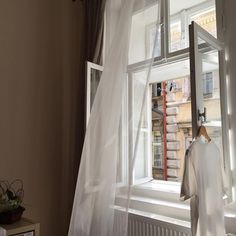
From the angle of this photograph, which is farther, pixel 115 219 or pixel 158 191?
pixel 158 191

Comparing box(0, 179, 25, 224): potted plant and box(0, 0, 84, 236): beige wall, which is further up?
box(0, 0, 84, 236): beige wall

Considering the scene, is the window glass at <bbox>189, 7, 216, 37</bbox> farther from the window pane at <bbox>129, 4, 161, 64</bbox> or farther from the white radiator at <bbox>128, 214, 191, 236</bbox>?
the white radiator at <bbox>128, 214, 191, 236</bbox>

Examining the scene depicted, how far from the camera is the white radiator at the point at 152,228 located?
1.76 metres

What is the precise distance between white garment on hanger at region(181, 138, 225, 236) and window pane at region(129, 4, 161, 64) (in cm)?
73

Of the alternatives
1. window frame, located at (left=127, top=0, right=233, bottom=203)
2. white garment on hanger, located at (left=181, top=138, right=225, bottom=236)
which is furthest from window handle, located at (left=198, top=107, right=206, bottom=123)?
window frame, located at (left=127, top=0, right=233, bottom=203)

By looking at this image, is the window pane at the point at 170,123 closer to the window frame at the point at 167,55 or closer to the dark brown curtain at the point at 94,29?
the window frame at the point at 167,55

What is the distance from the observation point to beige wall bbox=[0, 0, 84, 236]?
88.0 inches

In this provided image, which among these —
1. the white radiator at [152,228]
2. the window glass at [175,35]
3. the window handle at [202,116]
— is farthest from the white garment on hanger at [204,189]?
the window glass at [175,35]

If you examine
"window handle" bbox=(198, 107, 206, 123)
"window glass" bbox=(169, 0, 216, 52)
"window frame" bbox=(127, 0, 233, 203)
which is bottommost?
"window handle" bbox=(198, 107, 206, 123)

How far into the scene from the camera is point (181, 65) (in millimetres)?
A: 2129

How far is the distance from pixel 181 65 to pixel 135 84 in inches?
22.2

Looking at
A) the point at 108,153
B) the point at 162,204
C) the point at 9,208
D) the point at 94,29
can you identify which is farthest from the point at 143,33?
the point at 9,208

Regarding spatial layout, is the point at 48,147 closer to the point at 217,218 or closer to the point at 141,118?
the point at 141,118

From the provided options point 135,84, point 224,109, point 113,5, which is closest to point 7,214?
point 135,84
